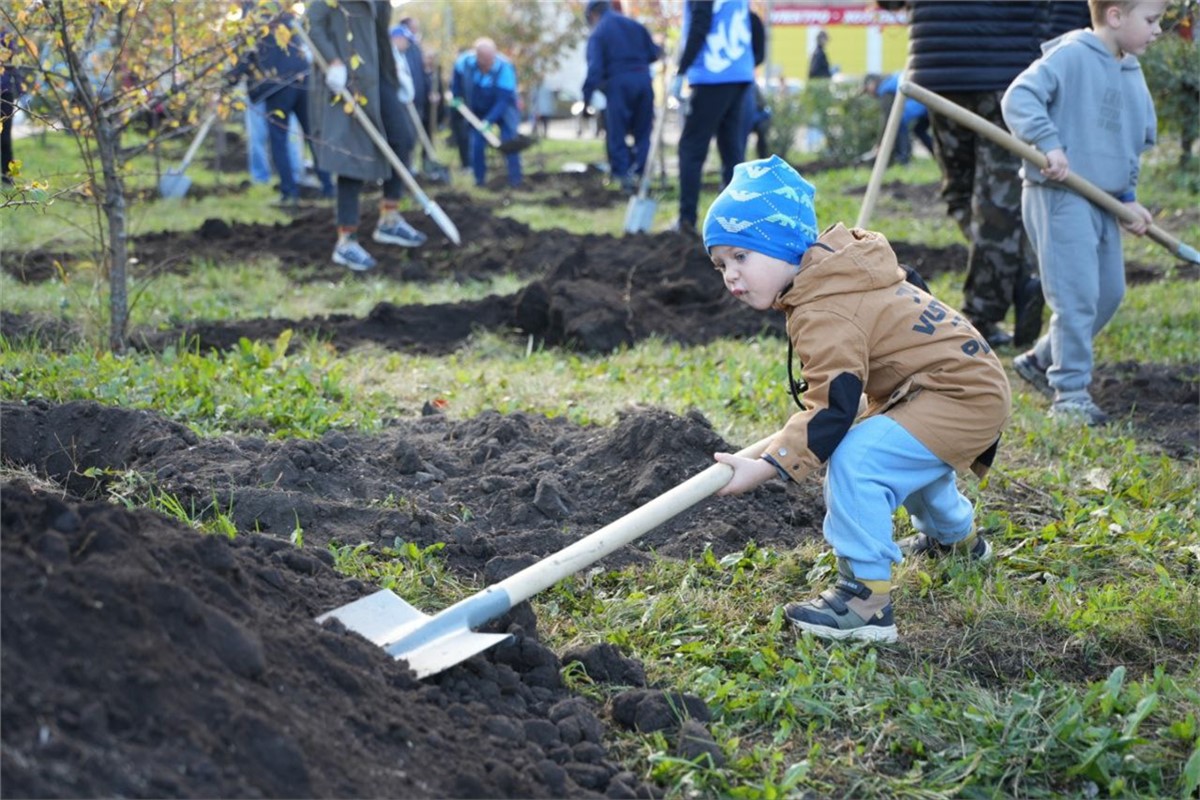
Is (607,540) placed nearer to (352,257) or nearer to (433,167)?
(352,257)

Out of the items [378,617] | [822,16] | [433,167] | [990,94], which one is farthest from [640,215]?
[822,16]

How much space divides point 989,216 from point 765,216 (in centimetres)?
356

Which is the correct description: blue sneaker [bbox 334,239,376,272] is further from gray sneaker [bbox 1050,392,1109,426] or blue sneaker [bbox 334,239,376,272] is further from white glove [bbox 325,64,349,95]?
gray sneaker [bbox 1050,392,1109,426]

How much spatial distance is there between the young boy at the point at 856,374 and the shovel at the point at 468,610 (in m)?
0.19

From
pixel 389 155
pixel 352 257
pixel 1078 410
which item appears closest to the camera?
pixel 1078 410

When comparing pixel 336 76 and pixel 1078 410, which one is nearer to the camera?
pixel 1078 410

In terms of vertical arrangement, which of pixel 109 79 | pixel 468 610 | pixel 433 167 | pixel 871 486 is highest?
pixel 109 79

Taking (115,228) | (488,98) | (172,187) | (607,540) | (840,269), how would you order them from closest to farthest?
(607,540)
(840,269)
(115,228)
(172,187)
(488,98)

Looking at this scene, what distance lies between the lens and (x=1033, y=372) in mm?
5770

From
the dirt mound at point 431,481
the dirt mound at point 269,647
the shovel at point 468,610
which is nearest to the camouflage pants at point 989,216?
the dirt mound at point 431,481

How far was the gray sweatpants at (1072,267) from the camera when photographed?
17.3 ft

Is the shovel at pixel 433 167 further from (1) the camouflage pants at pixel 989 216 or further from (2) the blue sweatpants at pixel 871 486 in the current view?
(2) the blue sweatpants at pixel 871 486

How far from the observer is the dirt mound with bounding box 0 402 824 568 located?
3.66 meters

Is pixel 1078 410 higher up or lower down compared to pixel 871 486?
lower down
